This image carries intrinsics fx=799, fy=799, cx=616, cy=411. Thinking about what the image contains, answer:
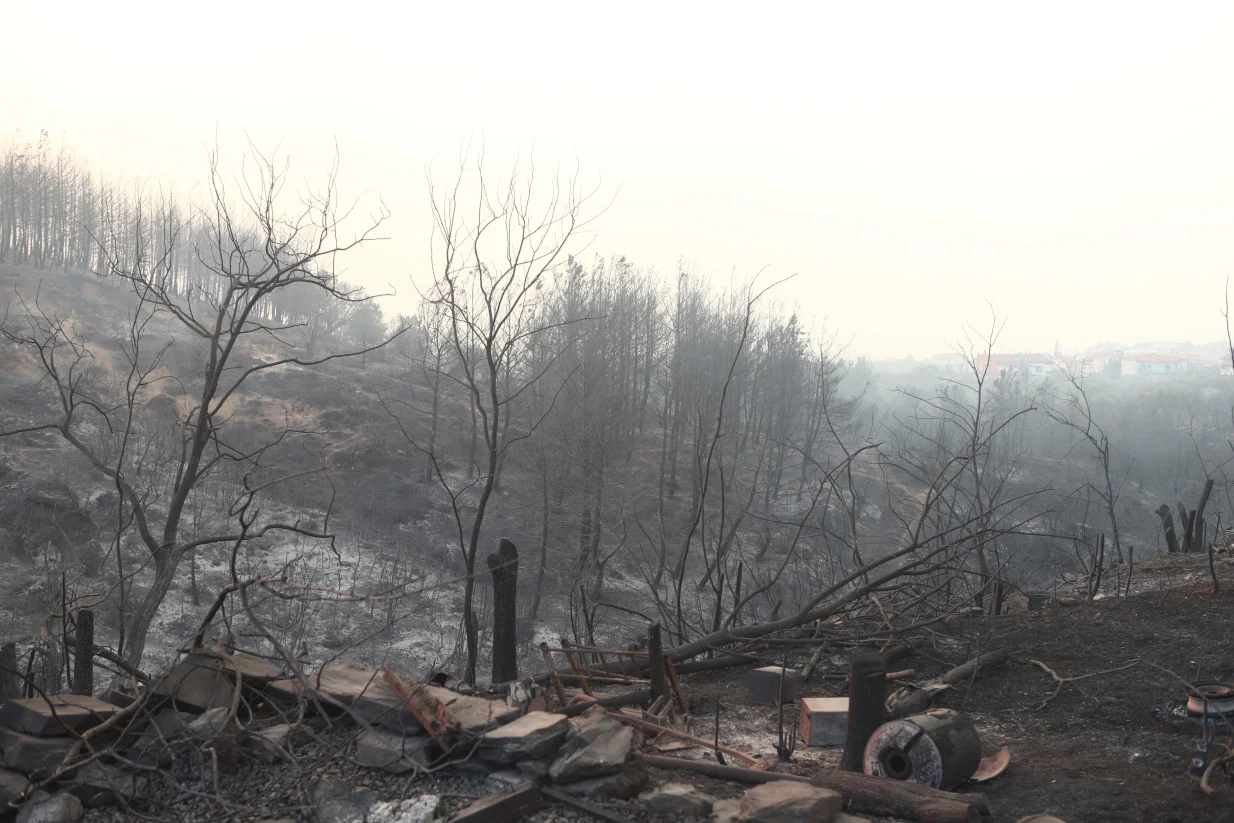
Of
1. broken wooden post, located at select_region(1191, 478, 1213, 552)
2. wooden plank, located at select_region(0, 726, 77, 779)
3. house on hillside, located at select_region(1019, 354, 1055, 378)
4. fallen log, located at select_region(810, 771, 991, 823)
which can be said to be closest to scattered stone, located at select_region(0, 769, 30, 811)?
wooden plank, located at select_region(0, 726, 77, 779)

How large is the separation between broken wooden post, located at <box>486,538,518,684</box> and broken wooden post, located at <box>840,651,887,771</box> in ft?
7.14

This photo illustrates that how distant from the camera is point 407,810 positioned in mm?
3270

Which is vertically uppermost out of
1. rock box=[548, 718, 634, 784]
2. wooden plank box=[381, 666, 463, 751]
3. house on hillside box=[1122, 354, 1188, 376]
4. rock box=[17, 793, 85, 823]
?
house on hillside box=[1122, 354, 1188, 376]

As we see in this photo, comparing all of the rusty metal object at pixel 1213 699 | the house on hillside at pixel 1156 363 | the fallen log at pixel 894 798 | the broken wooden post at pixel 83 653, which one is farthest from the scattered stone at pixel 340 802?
the house on hillside at pixel 1156 363

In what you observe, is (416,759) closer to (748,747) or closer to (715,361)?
(748,747)

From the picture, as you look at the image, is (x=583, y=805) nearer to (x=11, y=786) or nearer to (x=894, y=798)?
(x=894, y=798)

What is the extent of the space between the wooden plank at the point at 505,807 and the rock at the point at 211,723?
1.33 m

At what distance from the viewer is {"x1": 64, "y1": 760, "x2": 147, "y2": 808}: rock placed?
3.63 m

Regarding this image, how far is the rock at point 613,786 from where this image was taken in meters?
3.24

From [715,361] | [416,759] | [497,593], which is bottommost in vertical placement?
[416,759]

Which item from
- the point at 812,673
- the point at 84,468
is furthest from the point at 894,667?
the point at 84,468

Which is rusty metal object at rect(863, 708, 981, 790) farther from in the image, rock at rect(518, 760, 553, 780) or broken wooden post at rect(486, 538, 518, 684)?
broken wooden post at rect(486, 538, 518, 684)

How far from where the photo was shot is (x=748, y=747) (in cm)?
459

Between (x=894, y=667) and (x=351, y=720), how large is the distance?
12.9ft
